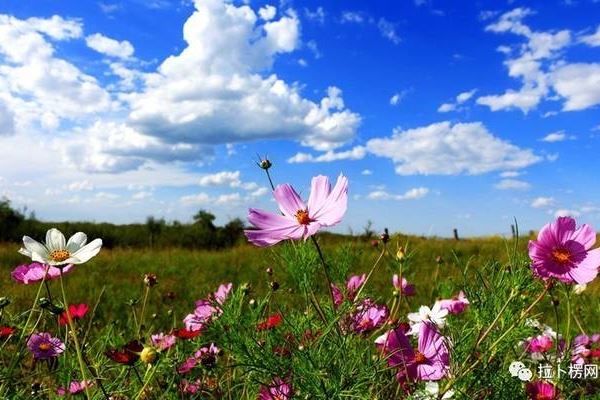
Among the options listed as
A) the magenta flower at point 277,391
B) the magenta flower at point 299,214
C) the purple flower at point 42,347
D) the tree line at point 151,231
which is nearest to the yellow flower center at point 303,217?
the magenta flower at point 299,214

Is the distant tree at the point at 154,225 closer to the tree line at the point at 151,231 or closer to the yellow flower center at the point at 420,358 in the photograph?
the tree line at the point at 151,231

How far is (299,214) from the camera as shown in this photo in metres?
1.25

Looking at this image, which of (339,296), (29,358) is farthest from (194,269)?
(339,296)

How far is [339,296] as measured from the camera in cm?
178

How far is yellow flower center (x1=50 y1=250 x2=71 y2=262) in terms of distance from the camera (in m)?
1.37

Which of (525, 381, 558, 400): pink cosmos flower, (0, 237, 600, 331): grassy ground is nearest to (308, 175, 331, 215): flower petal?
(525, 381, 558, 400): pink cosmos flower

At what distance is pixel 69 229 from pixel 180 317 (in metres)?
10.0

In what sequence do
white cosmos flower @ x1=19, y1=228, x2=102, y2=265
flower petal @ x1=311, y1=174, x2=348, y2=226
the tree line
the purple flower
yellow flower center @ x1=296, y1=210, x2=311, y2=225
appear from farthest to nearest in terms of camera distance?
the tree line < the purple flower < white cosmos flower @ x1=19, y1=228, x2=102, y2=265 < yellow flower center @ x1=296, y1=210, x2=311, y2=225 < flower petal @ x1=311, y1=174, x2=348, y2=226

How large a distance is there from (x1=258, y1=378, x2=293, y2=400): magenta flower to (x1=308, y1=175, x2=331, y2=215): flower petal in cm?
38

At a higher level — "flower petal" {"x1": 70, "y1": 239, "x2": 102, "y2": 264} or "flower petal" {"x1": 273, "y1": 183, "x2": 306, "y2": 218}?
"flower petal" {"x1": 273, "y1": 183, "x2": 306, "y2": 218}

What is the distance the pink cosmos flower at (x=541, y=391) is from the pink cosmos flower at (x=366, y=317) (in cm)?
40

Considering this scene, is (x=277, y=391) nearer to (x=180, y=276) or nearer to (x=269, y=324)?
(x=269, y=324)

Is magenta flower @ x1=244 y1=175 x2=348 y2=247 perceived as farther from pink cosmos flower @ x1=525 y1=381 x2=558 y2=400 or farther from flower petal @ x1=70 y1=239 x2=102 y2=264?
pink cosmos flower @ x1=525 y1=381 x2=558 y2=400

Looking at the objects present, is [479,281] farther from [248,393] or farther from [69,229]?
[69,229]
